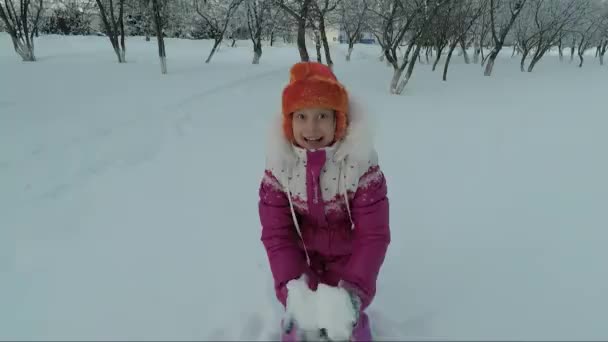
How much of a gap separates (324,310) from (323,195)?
1.46 ft

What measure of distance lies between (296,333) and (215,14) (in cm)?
2345

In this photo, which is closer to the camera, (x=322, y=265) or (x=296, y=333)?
(x=296, y=333)

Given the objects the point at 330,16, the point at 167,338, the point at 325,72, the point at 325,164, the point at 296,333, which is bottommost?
the point at 167,338

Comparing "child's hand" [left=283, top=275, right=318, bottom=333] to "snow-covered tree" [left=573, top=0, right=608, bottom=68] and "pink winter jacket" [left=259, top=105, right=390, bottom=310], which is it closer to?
"pink winter jacket" [left=259, top=105, right=390, bottom=310]

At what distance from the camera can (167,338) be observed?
166cm

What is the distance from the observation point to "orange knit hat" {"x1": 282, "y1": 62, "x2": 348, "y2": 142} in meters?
1.36

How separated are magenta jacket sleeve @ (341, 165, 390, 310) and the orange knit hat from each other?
0.23m

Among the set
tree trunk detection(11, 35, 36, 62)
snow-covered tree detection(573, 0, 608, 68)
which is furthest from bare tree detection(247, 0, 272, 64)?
snow-covered tree detection(573, 0, 608, 68)

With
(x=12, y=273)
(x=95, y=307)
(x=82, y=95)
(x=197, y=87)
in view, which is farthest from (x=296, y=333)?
(x=197, y=87)

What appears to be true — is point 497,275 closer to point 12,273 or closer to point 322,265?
point 322,265

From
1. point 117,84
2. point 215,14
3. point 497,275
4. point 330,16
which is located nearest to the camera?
point 497,275

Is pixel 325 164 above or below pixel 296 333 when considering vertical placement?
above

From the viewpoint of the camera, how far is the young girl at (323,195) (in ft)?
4.55

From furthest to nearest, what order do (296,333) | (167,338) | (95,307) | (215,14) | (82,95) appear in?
(215,14) < (82,95) < (95,307) < (167,338) < (296,333)
